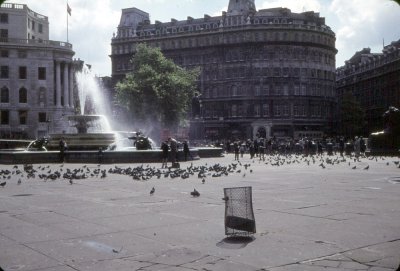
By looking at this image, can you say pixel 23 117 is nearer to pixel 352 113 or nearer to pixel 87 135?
pixel 87 135

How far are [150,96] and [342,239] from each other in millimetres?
60294

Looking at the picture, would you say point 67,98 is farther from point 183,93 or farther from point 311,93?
point 311,93

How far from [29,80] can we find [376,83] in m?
61.1

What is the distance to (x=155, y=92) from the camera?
2589 inches

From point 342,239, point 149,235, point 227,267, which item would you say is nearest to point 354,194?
point 342,239

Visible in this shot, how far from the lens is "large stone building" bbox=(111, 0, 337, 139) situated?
86188 mm

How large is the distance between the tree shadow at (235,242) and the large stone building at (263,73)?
254ft

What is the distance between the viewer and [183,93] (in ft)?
226

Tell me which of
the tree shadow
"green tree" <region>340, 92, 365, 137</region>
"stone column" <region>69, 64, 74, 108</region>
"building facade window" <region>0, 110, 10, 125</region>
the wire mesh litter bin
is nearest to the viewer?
the tree shadow

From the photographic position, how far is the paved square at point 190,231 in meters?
6.04

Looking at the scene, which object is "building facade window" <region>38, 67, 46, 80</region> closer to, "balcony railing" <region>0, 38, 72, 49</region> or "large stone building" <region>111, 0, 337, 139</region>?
"balcony railing" <region>0, 38, 72, 49</region>

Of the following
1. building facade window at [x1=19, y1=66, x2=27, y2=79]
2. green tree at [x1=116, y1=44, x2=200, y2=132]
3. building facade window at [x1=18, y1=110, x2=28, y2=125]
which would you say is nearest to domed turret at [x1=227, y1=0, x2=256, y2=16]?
green tree at [x1=116, y1=44, x2=200, y2=132]

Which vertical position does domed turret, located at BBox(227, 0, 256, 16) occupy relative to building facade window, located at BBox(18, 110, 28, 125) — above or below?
above

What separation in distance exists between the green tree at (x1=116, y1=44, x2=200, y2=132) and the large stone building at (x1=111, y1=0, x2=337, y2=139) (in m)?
19.4
